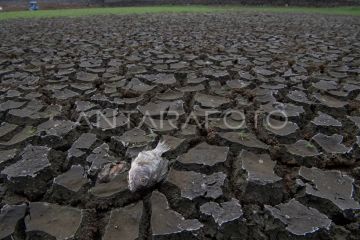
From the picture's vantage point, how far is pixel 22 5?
21938 millimetres

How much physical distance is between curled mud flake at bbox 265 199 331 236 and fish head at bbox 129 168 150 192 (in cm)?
53

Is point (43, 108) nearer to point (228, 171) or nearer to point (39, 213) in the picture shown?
point (39, 213)

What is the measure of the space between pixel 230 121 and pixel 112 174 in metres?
0.90

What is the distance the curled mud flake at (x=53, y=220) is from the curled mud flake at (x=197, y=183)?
44 centimetres

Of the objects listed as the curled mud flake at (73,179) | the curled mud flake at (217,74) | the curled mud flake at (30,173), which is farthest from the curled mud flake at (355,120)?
the curled mud flake at (30,173)

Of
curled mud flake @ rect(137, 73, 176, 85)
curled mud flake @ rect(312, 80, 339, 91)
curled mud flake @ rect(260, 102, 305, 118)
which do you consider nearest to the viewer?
curled mud flake @ rect(260, 102, 305, 118)

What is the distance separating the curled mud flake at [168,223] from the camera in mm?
1366

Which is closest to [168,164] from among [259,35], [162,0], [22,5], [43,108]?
[43,108]

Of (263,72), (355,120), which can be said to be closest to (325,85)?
(263,72)

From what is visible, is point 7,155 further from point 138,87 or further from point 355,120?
Answer: point 355,120

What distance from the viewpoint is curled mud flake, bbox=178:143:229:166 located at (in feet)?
5.93

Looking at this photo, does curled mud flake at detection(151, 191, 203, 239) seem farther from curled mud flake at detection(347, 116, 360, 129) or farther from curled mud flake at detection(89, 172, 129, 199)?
curled mud flake at detection(347, 116, 360, 129)

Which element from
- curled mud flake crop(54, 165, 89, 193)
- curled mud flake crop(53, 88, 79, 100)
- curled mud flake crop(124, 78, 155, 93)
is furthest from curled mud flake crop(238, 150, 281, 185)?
curled mud flake crop(53, 88, 79, 100)

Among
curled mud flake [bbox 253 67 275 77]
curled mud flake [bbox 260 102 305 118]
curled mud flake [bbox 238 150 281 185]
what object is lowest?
curled mud flake [bbox 238 150 281 185]
